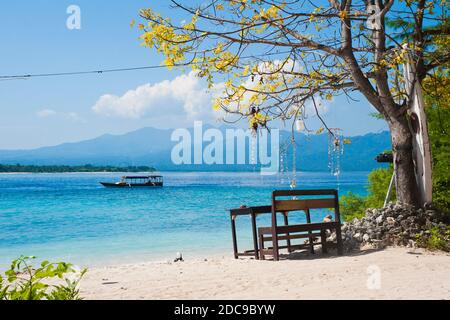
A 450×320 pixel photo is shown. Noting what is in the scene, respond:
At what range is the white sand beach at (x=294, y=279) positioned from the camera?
6.34 m

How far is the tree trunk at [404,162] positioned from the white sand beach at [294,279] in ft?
5.79

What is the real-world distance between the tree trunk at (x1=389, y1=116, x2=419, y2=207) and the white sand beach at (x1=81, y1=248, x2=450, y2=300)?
5.79 feet

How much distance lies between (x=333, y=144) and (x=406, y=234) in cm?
275

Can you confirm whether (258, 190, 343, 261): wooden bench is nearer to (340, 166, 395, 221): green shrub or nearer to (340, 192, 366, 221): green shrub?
(340, 166, 395, 221): green shrub

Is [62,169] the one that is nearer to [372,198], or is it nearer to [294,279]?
[372,198]

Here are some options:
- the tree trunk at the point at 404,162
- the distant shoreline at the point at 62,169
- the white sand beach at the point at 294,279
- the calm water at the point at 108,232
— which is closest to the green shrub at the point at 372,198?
the calm water at the point at 108,232

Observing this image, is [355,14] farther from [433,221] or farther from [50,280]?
[50,280]

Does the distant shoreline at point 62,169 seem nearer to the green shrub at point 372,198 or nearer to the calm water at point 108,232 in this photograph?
the calm water at point 108,232

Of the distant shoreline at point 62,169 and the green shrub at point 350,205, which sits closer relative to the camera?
the green shrub at point 350,205

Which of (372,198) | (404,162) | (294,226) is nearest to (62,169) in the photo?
(372,198)

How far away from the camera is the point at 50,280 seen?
29.9 feet

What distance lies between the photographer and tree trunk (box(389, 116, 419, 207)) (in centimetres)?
1115

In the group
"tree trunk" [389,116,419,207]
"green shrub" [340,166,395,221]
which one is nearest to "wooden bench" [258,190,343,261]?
"tree trunk" [389,116,419,207]
